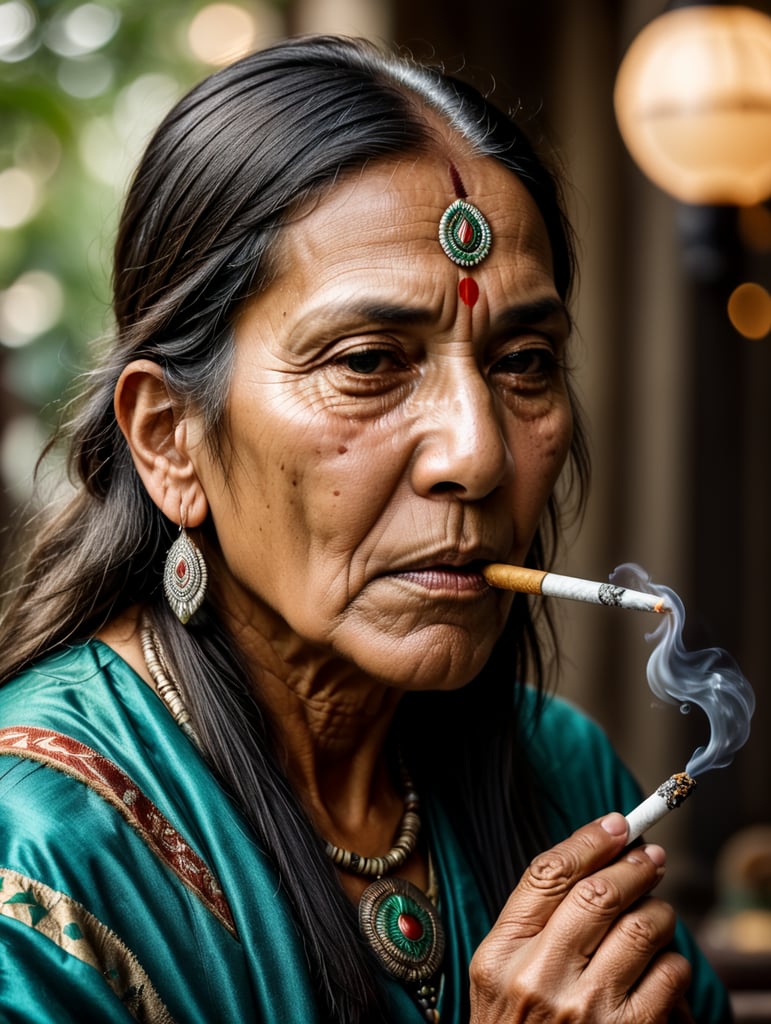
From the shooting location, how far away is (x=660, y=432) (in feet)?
20.0

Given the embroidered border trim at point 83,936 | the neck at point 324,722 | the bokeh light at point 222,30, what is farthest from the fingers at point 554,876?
the bokeh light at point 222,30

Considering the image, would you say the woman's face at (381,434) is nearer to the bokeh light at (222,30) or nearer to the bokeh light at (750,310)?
the bokeh light at (222,30)

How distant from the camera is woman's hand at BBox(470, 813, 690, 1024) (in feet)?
5.28

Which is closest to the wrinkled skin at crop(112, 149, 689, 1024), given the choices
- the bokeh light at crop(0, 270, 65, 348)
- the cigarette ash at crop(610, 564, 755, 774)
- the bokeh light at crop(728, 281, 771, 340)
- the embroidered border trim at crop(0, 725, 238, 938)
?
the cigarette ash at crop(610, 564, 755, 774)

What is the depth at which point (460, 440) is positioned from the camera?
1.70m

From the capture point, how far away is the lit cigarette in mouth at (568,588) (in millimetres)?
1568

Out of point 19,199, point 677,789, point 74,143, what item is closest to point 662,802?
point 677,789

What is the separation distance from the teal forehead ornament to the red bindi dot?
26 millimetres

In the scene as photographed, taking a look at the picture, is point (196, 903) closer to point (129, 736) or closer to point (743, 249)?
point (129, 736)

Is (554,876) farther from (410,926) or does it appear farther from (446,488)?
(446,488)

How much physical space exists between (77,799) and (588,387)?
516 centimetres

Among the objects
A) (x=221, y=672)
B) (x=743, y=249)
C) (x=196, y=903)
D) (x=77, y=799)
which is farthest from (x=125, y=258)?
(x=743, y=249)

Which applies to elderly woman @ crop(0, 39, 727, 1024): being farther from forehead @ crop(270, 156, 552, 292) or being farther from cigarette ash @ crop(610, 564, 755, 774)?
cigarette ash @ crop(610, 564, 755, 774)

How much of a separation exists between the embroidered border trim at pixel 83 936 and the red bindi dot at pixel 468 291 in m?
0.92
